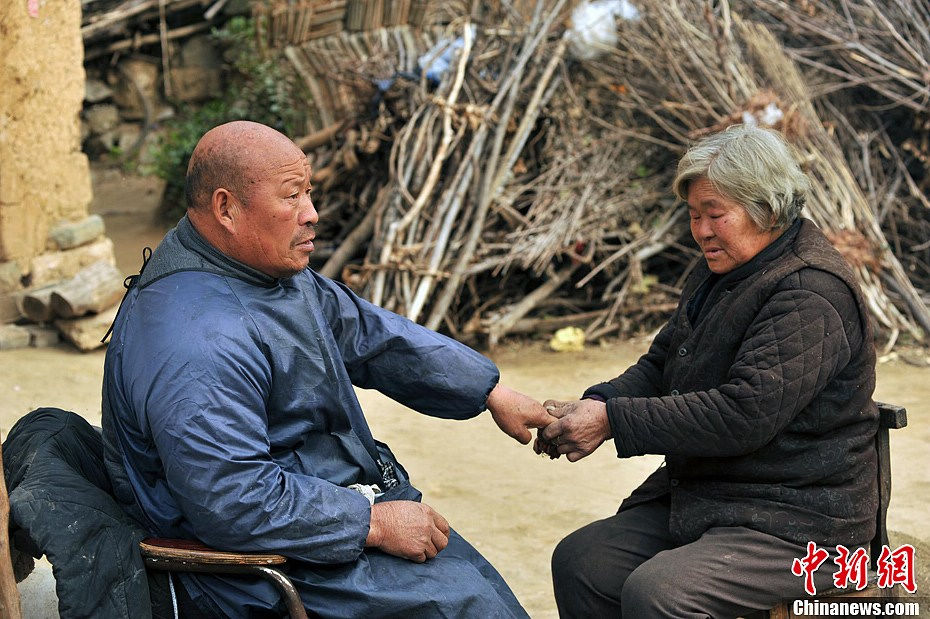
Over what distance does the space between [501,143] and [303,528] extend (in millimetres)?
5232

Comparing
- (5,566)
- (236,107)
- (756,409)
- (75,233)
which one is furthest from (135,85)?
(756,409)

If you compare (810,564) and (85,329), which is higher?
(85,329)

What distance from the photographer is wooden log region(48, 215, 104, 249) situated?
6473mm

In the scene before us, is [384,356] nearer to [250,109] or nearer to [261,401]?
[261,401]

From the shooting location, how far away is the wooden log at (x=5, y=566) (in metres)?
2.14

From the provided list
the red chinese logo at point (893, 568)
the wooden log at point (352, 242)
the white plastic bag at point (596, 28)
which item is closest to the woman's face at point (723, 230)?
the red chinese logo at point (893, 568)

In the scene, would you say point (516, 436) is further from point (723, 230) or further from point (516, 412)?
point (723, 230)

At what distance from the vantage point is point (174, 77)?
39.6 ft

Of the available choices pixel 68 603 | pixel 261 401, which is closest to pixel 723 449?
pixel 261 401

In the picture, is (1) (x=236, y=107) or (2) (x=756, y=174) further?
(1) (x=236, y=107)

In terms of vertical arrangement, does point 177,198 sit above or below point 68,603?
above

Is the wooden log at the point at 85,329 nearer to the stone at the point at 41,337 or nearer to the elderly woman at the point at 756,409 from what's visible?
the stone at the point at 41,337

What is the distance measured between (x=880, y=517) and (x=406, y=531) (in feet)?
4.02

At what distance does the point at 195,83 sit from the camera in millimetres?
12039
